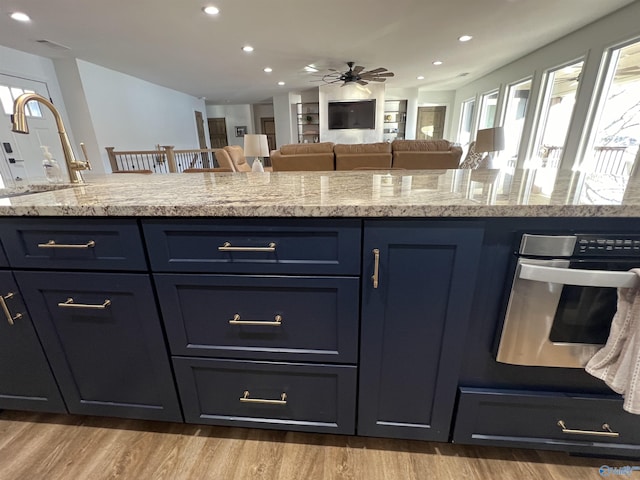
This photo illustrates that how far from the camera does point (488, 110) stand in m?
6.97

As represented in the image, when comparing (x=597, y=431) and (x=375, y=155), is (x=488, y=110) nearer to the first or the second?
(x=375, y=155)

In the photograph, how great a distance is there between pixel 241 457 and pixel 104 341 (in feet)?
2.16

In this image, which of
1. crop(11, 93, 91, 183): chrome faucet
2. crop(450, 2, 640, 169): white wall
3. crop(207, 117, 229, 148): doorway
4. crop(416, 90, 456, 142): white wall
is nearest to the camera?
crop(11, 93, 91, 183): chrome faucet

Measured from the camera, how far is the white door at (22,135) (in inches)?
151

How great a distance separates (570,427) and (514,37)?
5.08 m

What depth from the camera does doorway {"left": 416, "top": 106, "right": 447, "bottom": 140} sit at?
358 inches

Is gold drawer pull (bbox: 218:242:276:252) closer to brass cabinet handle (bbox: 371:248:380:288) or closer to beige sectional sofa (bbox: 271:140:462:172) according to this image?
brass cabinet handle (bbox: 371:248:380:288)

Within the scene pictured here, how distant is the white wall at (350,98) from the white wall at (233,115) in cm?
391

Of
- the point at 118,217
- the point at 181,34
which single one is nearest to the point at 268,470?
the point at 118,217

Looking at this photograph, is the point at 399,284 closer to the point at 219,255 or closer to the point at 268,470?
the point at 219,255

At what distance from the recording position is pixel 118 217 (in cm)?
83

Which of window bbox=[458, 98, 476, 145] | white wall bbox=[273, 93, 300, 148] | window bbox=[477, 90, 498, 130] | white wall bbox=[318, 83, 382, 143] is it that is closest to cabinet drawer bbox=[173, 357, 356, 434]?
window bbox=[477, 90, 498, 130]

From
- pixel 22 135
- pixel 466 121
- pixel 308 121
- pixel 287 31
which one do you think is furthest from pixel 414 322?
pixel 466 121

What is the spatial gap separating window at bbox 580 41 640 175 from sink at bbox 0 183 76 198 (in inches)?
207
